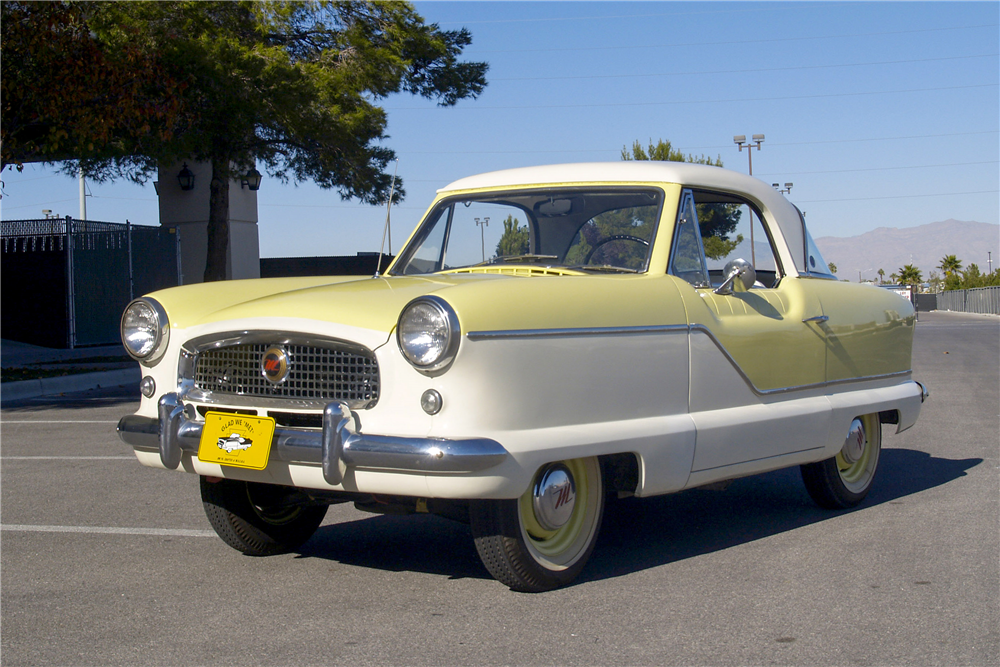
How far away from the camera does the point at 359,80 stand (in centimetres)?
1950

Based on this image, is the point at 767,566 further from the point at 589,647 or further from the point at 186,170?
the point at 186,170

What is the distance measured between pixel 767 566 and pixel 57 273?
18.1m

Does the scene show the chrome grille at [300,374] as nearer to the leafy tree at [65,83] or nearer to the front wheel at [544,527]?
the front wheel at [544,527]

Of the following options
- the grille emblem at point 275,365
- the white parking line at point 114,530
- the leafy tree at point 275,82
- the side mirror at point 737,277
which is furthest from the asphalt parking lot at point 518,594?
the leafy tree at point 275,82

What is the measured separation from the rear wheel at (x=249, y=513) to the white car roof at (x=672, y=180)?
6.28ft

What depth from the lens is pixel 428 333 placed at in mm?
3580

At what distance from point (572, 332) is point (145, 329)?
1814mm

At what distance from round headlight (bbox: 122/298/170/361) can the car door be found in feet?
7.20

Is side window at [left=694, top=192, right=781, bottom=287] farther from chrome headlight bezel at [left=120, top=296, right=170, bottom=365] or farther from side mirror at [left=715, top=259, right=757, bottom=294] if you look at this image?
chrome headlight bezel at [left=120, top=296, right=170, bottom=365]

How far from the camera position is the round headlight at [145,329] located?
13.9 feet

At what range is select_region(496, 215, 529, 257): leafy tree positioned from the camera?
5.09 meters

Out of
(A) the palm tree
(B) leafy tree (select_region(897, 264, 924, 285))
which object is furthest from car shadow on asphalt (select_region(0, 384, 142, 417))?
(A) the palm tree

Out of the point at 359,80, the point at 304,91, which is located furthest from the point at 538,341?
the point at 359,80

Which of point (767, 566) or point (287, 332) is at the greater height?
point (287, 332)
